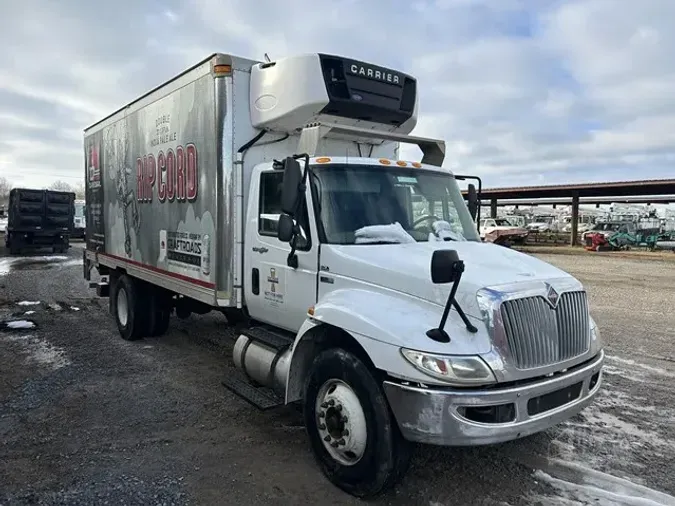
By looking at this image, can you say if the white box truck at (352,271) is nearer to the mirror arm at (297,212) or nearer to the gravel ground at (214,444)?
the mirror arm at (297,212)

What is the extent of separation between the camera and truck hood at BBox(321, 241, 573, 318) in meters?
3.65

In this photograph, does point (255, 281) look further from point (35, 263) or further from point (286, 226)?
point (35, 263)

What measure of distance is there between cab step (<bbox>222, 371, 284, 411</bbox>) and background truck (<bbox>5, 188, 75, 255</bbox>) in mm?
23151

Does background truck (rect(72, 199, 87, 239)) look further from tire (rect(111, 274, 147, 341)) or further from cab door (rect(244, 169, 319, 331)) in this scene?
cab door (rect(244, 169, 319, 331))

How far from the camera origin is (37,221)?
24.7 metres

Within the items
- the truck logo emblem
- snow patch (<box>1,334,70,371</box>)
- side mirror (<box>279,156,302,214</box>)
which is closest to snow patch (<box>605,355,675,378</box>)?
the truck logo emblem

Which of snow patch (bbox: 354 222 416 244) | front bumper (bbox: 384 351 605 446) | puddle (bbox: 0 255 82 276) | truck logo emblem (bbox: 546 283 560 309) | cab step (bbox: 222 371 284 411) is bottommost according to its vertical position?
puddle (bbox: 0 255 82 276)

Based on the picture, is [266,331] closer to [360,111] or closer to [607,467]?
[360,111]

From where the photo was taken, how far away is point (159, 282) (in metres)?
7.23

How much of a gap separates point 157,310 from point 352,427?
5424 mm

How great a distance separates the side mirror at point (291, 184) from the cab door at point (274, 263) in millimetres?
346

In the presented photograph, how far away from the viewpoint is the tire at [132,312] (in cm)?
812

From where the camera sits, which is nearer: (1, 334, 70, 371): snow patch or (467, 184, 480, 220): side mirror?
(467, 184, 480, 220): side mirror

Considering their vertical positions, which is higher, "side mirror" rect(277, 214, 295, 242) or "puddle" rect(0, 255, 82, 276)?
"side mirror" rect(277, 214, 295, 242)
